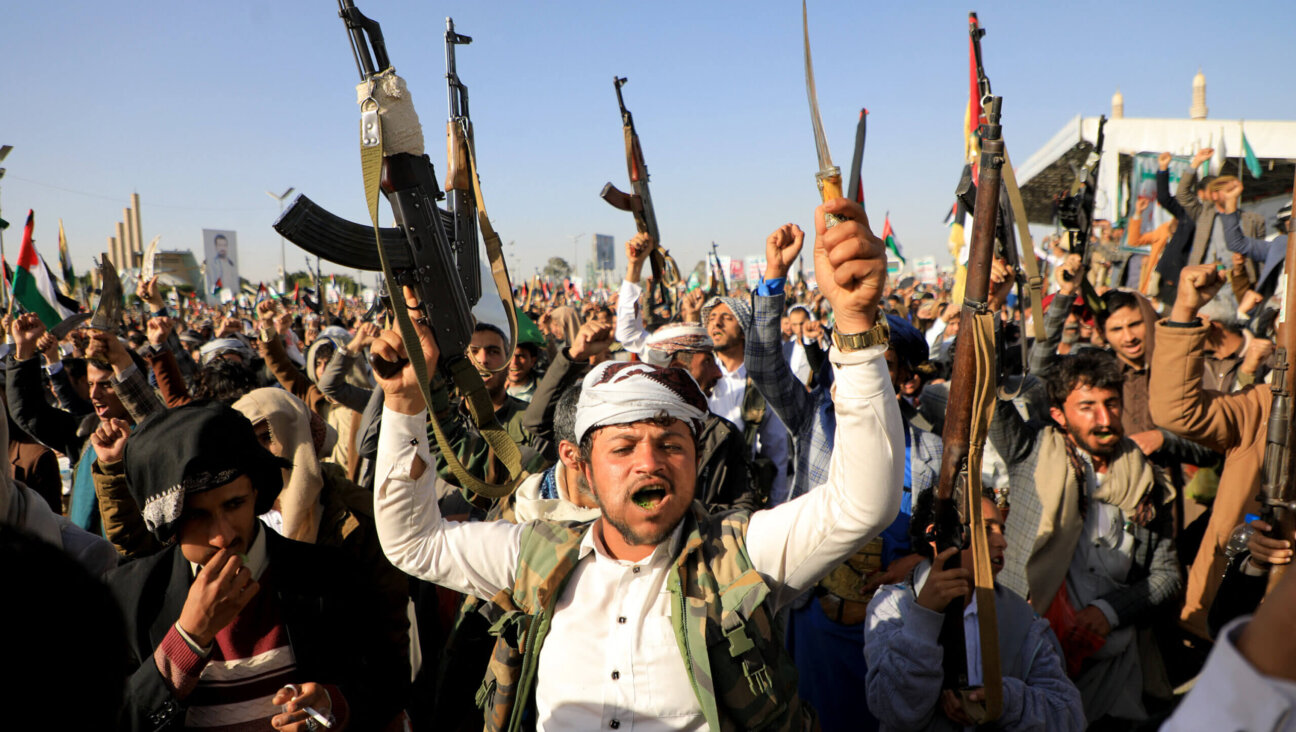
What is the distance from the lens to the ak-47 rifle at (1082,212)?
4.27m

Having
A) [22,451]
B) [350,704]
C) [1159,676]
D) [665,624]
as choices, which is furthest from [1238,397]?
[22,451]

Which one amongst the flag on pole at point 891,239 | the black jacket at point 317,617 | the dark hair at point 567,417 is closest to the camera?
the black jacket at point 317,617

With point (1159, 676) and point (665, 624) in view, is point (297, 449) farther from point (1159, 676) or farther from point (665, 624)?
point (1159, 676)

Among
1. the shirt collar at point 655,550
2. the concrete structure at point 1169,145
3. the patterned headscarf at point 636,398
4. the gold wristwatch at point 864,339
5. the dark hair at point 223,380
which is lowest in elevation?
the shirt collar at point 655,550

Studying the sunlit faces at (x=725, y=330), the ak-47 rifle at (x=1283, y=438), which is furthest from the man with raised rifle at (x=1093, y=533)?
the sunlit faces at (x=725, y=330)

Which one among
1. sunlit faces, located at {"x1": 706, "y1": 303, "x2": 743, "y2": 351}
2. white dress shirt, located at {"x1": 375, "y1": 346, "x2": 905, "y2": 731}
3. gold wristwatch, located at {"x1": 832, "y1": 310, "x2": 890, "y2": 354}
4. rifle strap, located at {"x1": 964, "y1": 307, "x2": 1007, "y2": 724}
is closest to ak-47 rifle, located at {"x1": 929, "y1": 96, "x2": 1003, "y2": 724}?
rifle strap, located at {"x1": 964, "y1": 307, "x2": 1007, "y2": 724}

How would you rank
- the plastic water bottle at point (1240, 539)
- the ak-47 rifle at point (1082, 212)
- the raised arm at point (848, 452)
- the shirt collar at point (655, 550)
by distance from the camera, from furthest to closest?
the ak-47 rifle at point (1082, 212)
the plastic water bottle at point (1240, 539)
the shirt collar at point (655, 550)
the raised arm at point (848, 452)

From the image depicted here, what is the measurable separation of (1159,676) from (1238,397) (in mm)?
1206

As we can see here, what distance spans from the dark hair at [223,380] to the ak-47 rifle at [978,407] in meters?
3.43

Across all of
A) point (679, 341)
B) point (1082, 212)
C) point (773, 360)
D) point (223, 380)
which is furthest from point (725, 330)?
point (223, 380)

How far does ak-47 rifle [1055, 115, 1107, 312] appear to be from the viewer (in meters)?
4.27

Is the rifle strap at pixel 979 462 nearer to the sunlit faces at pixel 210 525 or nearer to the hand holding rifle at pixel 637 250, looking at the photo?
the sunlit faces at pixel 210 525

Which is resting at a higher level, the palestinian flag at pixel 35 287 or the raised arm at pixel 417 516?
the palestinian flag at pixel 35 287

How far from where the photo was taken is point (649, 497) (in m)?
1.95
